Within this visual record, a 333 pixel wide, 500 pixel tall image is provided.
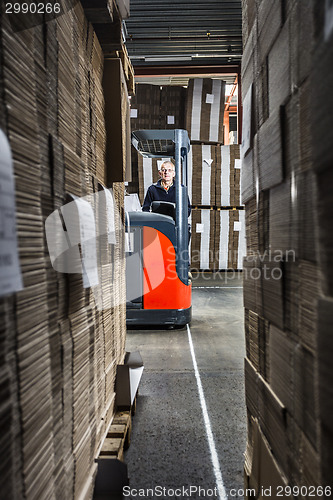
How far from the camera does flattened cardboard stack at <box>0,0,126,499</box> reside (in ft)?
2.05

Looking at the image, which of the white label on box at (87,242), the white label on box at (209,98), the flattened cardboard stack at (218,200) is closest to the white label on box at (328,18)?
the white label on box at (87,242)

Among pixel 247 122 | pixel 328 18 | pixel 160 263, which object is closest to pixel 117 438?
pixel 247 122

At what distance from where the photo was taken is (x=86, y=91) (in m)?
1.20

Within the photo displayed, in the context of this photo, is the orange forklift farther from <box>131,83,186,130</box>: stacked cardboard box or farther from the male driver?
<box>131,83,186,130</box>: stacked cardboard box

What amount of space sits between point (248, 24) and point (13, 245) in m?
1.17

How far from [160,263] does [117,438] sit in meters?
2.34

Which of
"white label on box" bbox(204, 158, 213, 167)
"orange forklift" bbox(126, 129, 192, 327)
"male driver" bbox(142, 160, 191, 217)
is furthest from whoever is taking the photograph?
"white label on box" bbox(204, 158, 213, 167)

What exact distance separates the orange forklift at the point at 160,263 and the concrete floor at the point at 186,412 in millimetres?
228

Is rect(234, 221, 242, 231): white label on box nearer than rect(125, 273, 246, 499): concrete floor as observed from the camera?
No

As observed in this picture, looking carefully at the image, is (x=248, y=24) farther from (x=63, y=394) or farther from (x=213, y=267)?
(x=213, y=267)

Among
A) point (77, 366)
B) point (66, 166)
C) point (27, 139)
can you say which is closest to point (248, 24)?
point (66, 166)

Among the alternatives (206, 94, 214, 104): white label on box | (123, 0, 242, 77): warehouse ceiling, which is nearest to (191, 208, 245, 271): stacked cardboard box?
(206, 94, 214, 104): white label on box

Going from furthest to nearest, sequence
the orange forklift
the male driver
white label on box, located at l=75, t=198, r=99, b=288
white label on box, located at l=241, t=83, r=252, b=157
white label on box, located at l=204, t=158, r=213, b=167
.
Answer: white label on box, located at l=204, t=158, r=213, b=167 → the male driver → the orange forklift → white label on box, located at l=241, t=83, r=252, b=157 → white label on box, located at l=75, t=198, r=99, b=288

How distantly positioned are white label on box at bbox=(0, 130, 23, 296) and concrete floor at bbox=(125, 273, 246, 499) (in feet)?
3.91
